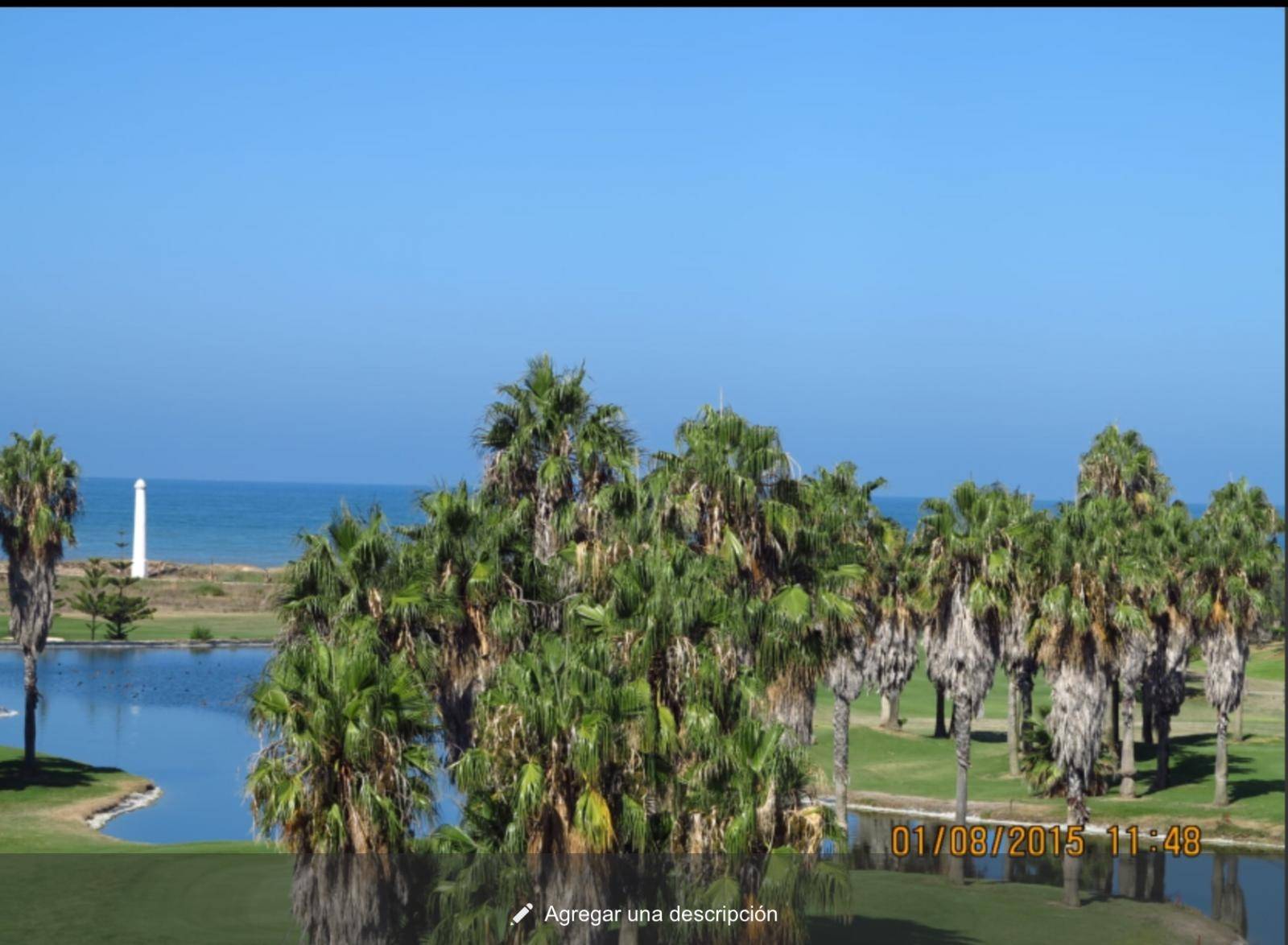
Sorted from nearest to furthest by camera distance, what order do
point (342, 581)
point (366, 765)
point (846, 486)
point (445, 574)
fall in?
point (366, 765) → point (342, 581) → point (445, 574) → point (846, 486)

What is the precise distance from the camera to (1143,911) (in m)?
41.2

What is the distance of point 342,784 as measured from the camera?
1053 inches

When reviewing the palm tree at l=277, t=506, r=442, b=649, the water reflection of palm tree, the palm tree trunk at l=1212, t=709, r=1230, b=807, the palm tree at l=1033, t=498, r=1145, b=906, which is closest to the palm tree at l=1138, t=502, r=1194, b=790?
the palm tree trunk at l=1212, t=709, r=1230, b=807

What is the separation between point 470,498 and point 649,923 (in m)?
13.4

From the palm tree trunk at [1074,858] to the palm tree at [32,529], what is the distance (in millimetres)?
32724

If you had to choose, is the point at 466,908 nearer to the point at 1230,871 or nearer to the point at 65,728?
the point at 1230,871

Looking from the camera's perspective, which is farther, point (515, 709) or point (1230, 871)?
point (1230, 871)

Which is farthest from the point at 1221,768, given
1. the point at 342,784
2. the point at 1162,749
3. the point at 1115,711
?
the point at 342,784

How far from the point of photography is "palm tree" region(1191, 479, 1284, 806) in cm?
5516

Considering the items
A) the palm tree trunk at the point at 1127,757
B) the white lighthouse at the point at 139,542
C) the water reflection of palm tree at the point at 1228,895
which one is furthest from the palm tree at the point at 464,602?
the white lighthouse at the point at 139,542

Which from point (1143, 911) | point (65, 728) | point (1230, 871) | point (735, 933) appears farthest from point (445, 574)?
point (65, 728)

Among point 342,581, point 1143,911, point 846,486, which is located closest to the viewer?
point 342,581

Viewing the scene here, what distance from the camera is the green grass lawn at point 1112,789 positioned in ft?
177

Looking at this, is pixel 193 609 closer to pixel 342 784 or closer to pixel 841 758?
pixel 841 758
